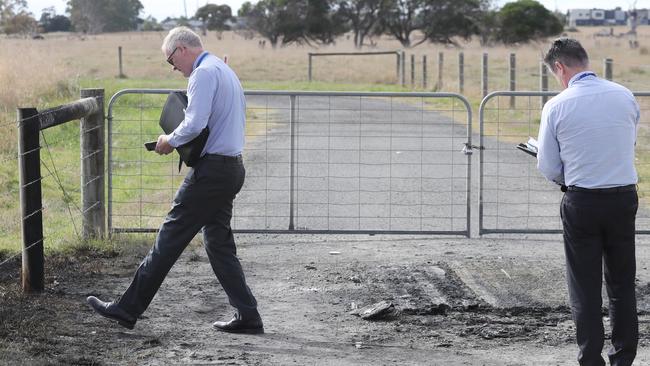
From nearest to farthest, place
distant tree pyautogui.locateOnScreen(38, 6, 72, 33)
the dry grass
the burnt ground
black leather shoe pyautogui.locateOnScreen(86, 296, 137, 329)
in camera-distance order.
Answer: the burnt ground, black leather shoe pyautogui.locateOnScreen(86, 296, 137, 329), the dry grass, distant tree pyautogui.locateOnScreen(38, 6, 72, 33)

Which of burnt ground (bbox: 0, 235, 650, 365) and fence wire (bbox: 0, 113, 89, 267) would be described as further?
fence wire (bbox: 0, 113, 89, 267)

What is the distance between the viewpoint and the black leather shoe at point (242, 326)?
282 inches

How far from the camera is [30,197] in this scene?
7.73m

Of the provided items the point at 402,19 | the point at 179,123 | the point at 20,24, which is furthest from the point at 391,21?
the point at 179,123

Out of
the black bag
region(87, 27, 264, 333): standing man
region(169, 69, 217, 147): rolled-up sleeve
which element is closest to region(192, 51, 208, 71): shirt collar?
region(87, 27, 264, 333): standing man

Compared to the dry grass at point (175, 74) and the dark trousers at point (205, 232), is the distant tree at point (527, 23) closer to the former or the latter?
the dry grass at point (175, 74)

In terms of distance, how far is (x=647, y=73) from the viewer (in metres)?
37.8

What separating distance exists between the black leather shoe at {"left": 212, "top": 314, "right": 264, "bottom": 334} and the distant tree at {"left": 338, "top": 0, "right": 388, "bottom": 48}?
6531cm

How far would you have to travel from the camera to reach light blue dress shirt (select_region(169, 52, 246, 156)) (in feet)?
22.2

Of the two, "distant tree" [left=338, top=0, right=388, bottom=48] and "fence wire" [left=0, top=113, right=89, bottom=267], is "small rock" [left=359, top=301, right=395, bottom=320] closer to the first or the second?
"fence wire" [left=0, top=113, right=89, bottom=267]

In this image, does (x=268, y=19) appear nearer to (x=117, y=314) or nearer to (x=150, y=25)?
(x=150, y=25)

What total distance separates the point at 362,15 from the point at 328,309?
218 feet

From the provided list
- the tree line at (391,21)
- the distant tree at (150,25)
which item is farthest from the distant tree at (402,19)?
the distant tree at (150,25)

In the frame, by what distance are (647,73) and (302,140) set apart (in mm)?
23272
